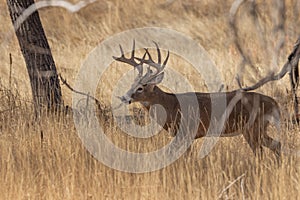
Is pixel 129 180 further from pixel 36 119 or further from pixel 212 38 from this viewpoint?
pixel 212 38

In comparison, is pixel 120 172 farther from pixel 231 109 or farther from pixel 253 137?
pixel 231 109

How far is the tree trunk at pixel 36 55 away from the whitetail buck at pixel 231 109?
95 centimetres

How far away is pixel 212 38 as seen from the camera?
40.1 feet

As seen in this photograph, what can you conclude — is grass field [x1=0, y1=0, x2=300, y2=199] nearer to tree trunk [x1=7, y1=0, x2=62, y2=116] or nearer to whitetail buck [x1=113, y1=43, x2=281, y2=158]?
whitetail buck [x1=113, y1=43, x2=281, y2=158]

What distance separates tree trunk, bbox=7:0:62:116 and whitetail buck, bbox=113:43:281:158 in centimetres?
95

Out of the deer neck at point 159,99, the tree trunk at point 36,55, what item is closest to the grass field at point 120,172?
the tree trunk at point 36,55

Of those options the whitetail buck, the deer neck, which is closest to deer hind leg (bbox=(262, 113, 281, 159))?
the whitetail buck

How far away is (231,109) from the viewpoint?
23.4 feet

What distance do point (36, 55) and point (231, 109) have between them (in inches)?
83.7

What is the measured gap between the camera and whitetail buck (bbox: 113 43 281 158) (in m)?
6.95

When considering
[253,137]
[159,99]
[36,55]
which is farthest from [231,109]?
[36,55]

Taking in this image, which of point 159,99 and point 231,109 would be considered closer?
point 231,109

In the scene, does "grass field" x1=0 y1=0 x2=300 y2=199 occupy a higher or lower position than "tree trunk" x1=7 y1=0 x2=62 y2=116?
lower

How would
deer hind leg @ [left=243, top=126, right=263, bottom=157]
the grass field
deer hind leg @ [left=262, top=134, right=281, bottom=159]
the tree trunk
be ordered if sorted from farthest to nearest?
the tree trunk
deer hind leg @ [left=243, top=126, right=263, bottom=157]
deer hind leg @ [left=262, top=134, right=281, bottom=159]
the grass field
